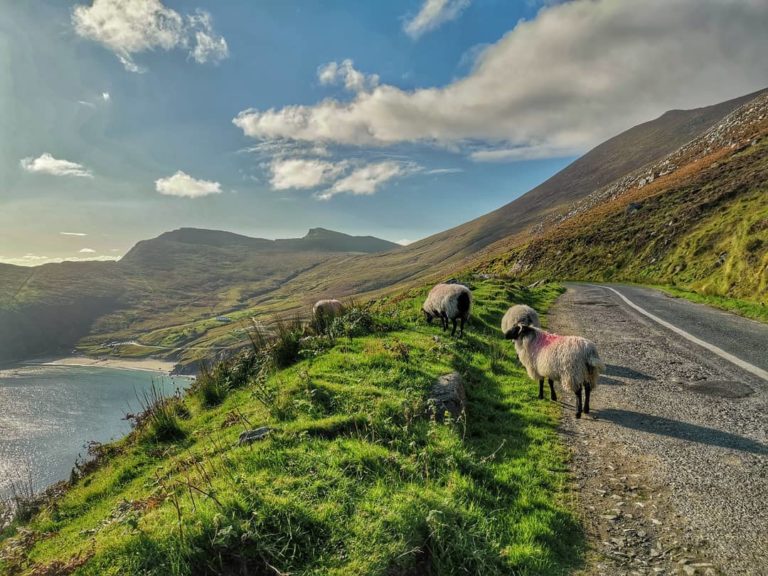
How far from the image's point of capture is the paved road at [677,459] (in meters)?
4.44

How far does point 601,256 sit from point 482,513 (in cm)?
5853

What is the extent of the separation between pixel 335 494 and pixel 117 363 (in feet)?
630

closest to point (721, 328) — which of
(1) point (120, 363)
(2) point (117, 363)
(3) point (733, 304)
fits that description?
(3) point (733, 304)

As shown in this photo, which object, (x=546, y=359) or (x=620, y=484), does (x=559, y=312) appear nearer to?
(x=546, y=359)

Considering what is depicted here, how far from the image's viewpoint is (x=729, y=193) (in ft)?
144

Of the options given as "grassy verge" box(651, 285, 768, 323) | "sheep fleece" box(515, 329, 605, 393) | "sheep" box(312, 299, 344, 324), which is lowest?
"grassy verge" box(651, 285, 768, 323)

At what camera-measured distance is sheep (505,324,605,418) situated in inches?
338

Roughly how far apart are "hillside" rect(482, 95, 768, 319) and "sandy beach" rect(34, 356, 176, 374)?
137m

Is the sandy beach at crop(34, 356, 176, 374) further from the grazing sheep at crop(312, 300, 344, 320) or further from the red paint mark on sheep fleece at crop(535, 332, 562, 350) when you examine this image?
the red paint mark on sheep fleece at crop(535, 332, 562, 350)

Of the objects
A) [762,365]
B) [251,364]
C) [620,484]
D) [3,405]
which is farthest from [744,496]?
[3,405]

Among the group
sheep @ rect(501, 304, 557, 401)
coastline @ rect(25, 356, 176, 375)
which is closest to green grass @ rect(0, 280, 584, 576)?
sheep @ rect(501, 304, 557, 401)

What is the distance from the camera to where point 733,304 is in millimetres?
19828

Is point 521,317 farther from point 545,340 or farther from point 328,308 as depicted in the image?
point 328,308

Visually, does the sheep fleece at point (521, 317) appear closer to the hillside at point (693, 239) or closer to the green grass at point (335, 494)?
the green grass at point (335, 494)
